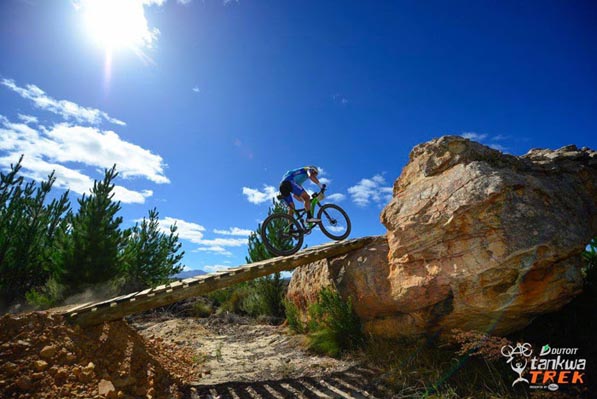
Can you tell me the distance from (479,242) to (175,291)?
5.05 m

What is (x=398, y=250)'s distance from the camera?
518 cm

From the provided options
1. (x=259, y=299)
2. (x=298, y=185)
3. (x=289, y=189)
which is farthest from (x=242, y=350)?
(x=259, y=299)

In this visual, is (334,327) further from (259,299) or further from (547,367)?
(259,299)

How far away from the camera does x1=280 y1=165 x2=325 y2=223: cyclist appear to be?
25.3 ft

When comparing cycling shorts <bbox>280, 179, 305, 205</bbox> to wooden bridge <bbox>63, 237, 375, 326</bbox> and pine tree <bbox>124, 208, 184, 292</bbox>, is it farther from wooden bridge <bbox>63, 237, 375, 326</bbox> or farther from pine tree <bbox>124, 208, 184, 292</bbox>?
pine tree <bbox>124, 208, 184, 292</bbox>

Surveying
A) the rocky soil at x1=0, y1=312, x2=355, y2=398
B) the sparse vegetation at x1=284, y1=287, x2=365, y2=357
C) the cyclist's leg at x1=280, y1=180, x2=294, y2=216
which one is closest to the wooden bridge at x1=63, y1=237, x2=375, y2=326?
the rocky soil at x1=0, y1=312, x2=355, y2=398

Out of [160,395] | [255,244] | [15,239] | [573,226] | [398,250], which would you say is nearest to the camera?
[160,395]

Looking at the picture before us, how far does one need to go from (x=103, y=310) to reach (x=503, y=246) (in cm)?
623

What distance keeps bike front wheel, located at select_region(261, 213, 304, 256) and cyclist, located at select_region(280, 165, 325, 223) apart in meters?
0.33

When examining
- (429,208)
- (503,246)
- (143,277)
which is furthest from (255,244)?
(503,246)

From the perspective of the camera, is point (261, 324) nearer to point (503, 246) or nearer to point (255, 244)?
point (255, 244)

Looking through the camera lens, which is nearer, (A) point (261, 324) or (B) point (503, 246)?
(B) point (503, 246)

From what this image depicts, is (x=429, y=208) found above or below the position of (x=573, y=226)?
above

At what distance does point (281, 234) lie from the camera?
8250 mm
